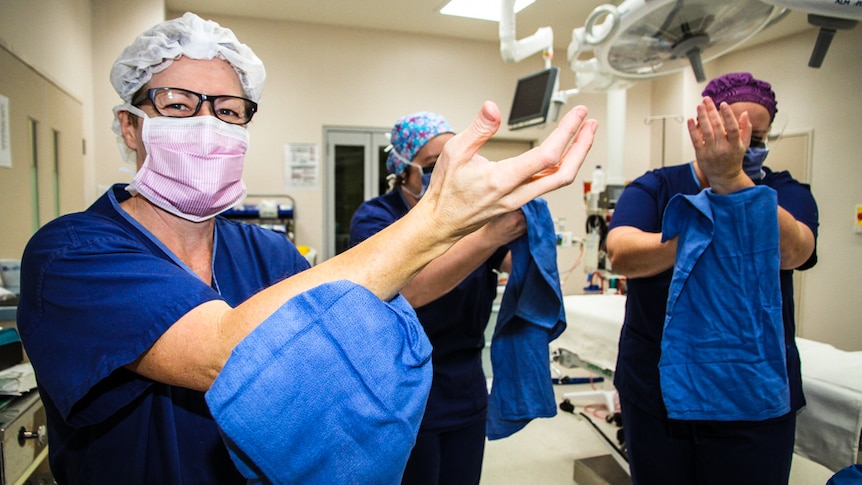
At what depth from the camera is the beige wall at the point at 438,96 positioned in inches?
142

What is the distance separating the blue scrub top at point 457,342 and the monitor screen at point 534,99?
150 centimetres

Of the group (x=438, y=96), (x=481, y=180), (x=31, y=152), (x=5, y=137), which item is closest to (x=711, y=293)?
(x=481, y=180)

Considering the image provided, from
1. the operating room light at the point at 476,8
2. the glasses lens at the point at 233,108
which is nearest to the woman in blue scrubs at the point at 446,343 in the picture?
the glasses lens at the point at 233,108

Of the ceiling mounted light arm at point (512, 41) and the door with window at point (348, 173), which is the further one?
the door with window at point (348, 173)

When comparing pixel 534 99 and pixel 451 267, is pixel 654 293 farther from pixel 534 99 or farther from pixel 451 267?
pixel 534 99

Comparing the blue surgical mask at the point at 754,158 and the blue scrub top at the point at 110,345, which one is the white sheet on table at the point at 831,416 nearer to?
the blue surgical mask at the point at 754,158

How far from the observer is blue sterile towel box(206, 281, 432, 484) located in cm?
48

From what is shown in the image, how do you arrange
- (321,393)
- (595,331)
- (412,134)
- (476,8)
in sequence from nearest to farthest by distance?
(321,393)
(412,134)
(595,331)
(476,8)

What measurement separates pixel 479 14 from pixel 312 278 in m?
4.33

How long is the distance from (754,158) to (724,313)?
1.34 ft

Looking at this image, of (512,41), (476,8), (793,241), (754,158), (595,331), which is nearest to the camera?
(793,241)

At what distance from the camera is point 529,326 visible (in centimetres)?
122

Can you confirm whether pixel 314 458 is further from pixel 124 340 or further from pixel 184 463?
pixel 184 463

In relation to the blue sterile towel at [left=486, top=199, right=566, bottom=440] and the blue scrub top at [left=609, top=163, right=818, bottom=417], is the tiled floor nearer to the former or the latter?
the blue scrub top at [left=609, top=163, right=818, bottom=417]
